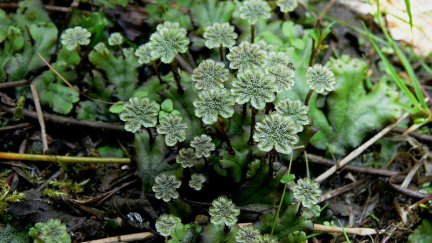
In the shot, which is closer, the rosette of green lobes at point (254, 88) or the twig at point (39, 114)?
the rosette of green lobes at point (254, 88)

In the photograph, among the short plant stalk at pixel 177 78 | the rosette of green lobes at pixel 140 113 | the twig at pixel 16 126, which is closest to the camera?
the rosette of green lobes at pixel 140 113

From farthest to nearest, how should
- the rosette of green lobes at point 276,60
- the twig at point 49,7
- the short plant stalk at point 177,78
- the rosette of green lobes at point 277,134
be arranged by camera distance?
the twig at point 49,7, the short plant stalk at point 177,78, the rosette of green lobes at point 276,60, the rosette of green lobes at point 277,134

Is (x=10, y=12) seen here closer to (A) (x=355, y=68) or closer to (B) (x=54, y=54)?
(B) (x=54, y=54)

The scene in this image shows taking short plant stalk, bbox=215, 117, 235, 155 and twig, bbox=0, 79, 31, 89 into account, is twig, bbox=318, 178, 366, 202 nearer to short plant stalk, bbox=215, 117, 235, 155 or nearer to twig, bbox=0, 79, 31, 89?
short plant stalk, bbox=215, 117, 235, 155

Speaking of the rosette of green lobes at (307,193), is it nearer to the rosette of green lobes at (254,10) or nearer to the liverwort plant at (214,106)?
the liverwort plant at (214,106)

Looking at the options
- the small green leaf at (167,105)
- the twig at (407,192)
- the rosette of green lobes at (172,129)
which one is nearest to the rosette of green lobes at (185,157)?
the rosette of green lobes at (172,129)

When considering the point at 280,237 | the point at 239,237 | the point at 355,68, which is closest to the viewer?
the point at 239,237

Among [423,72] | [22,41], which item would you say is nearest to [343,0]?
[423,72]
